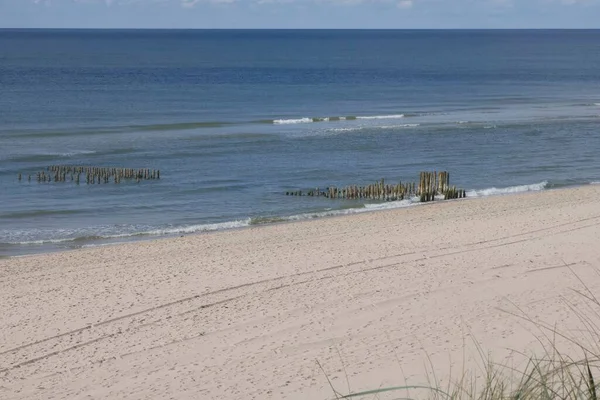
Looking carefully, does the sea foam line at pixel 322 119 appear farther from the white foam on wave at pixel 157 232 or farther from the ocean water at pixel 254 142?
the white foam on wave at pixel 157 232

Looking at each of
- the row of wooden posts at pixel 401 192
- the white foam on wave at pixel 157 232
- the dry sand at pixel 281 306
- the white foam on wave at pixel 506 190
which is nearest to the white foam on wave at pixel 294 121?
the white foam on wave at pixel 506 190

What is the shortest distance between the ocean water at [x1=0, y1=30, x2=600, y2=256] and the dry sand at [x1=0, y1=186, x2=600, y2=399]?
16.7 feet

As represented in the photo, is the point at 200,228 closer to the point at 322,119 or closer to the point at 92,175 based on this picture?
the point at 92,175

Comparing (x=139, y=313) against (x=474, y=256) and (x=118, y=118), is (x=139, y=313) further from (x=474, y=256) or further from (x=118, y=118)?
(x=118, y=118)

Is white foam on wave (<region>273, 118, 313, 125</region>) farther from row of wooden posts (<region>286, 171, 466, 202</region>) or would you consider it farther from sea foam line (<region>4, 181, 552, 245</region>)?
row of wooden posts (<region>286, 171, 466, 202</region>)

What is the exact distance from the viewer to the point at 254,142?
42.6 meters

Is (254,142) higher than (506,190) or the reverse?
higher

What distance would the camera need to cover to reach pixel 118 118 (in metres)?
54.7

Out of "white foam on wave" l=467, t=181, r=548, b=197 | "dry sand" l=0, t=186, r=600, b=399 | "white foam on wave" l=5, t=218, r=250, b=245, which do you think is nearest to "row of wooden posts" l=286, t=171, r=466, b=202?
"white foam on wave" l=467, t=181, r=548, b=197

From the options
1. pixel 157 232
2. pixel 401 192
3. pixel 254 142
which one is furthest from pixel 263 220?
pixel 254 142

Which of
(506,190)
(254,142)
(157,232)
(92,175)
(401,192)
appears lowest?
(157,232)

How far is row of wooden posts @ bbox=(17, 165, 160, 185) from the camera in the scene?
31.4 metres

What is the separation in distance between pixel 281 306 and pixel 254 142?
2865 centimetres

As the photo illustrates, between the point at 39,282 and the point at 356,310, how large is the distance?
20.9 feet
